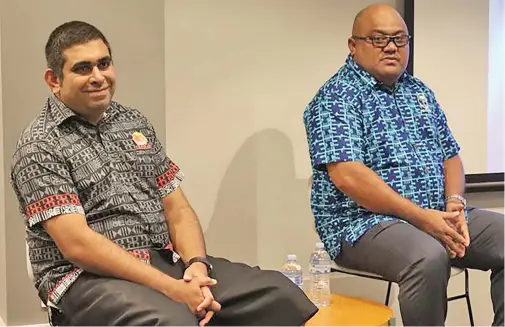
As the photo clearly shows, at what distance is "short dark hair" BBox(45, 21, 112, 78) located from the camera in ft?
6.65

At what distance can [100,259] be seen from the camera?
1.89 metres

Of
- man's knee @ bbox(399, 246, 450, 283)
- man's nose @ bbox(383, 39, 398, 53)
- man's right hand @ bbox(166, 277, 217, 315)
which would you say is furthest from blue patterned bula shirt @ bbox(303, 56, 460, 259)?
man's right hand @ bbox(166, 277, 217, 315)

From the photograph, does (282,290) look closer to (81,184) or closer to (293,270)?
(81,184)

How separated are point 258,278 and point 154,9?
1269mm

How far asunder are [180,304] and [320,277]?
101 centimetres

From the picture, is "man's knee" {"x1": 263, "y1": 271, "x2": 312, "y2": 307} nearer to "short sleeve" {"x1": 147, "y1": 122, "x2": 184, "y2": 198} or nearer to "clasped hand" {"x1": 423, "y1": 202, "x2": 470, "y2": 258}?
"short sleeve" {"x1": 147, "y1": 122, "x2": 184, "y2": 198}

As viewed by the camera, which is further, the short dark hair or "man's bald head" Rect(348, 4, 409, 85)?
"man's bald head" Rect(348, 4, 409, 85)

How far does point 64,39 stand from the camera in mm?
2025

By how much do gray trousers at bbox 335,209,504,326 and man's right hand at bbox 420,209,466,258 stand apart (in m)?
0.06

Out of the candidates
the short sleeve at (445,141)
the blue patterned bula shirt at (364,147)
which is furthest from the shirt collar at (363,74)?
the short sleeve at (445,141)

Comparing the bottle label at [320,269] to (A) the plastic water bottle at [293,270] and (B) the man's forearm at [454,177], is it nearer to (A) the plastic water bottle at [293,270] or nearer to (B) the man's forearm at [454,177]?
(A) the plastic water bottle at [293,270]

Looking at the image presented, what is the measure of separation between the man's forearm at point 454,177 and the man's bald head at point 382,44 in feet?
1.25

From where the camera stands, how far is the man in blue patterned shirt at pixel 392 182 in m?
2.30

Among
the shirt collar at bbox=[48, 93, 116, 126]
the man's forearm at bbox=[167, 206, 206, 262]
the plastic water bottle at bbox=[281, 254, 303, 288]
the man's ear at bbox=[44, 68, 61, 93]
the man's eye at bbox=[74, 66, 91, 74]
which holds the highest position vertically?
the man's eye at bbox=[74, 66, 91, 74]
